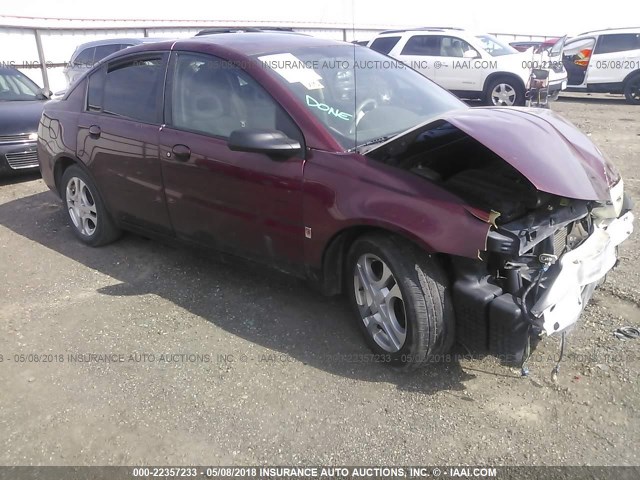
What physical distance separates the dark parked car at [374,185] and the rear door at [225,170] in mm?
11

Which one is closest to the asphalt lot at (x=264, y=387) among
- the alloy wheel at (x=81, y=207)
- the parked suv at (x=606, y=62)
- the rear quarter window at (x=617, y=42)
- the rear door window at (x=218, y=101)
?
the alloy wheel at (x=81, y=207)

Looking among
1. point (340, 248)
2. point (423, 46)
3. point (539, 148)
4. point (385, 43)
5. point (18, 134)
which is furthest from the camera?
point (385, 43)

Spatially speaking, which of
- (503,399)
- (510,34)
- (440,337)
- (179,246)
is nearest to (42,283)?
(179,246)

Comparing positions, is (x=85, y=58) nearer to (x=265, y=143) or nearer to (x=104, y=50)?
(x=104, y=50)

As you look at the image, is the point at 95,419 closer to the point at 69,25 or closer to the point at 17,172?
the point at 17,172

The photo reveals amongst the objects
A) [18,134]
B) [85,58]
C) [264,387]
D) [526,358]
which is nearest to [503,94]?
[85,58]

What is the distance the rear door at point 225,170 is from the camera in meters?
3.15

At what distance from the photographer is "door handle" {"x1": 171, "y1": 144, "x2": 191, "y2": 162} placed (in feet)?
11.6

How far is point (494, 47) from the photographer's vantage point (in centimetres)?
1238

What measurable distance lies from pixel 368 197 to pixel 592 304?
1.78 m

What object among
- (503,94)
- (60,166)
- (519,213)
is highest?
(519,213)

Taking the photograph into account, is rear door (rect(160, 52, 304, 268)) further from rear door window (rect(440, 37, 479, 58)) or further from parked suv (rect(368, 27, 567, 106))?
rear door window (rect(440, 37, 479, 58))

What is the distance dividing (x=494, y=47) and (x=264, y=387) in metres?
11.6

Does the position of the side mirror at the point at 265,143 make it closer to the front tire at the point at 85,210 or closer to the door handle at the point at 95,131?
the door handle at the point at 95,131
